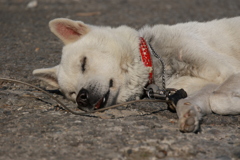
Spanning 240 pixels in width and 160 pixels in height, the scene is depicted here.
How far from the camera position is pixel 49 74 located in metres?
4.02

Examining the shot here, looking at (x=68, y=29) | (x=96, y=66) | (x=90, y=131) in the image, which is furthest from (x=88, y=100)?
(x=68, y=29)

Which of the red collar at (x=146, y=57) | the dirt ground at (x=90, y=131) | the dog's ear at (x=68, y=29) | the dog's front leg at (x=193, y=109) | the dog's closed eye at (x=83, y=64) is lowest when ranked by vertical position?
the dirt ground at (x=90, y=131)

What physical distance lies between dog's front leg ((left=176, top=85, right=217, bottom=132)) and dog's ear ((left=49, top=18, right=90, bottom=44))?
53.8 inches

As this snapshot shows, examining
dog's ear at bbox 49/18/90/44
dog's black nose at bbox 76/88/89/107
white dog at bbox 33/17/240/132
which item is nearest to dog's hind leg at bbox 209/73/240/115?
white dog at bbox 33/17/240/132

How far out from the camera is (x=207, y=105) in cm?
337

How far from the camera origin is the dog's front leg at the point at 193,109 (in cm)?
291

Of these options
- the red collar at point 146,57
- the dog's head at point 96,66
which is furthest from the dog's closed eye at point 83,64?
the red collar at point 146,57

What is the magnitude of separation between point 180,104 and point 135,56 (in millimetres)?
854

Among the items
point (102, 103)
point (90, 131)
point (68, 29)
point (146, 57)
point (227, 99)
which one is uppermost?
point (68, 29)

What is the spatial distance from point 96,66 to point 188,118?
113 cm

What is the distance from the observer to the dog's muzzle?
3.42 m

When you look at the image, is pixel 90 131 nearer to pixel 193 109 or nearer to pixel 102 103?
pixel 102 103

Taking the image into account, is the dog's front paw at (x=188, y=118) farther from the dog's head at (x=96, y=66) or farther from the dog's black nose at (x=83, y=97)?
the dog's black nose at (x=83, y=97)

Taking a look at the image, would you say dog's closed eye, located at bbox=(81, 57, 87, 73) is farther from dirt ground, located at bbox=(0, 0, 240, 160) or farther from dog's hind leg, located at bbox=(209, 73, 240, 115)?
dog's hind leg, located at bbox=(209, 73, 240, 115)
